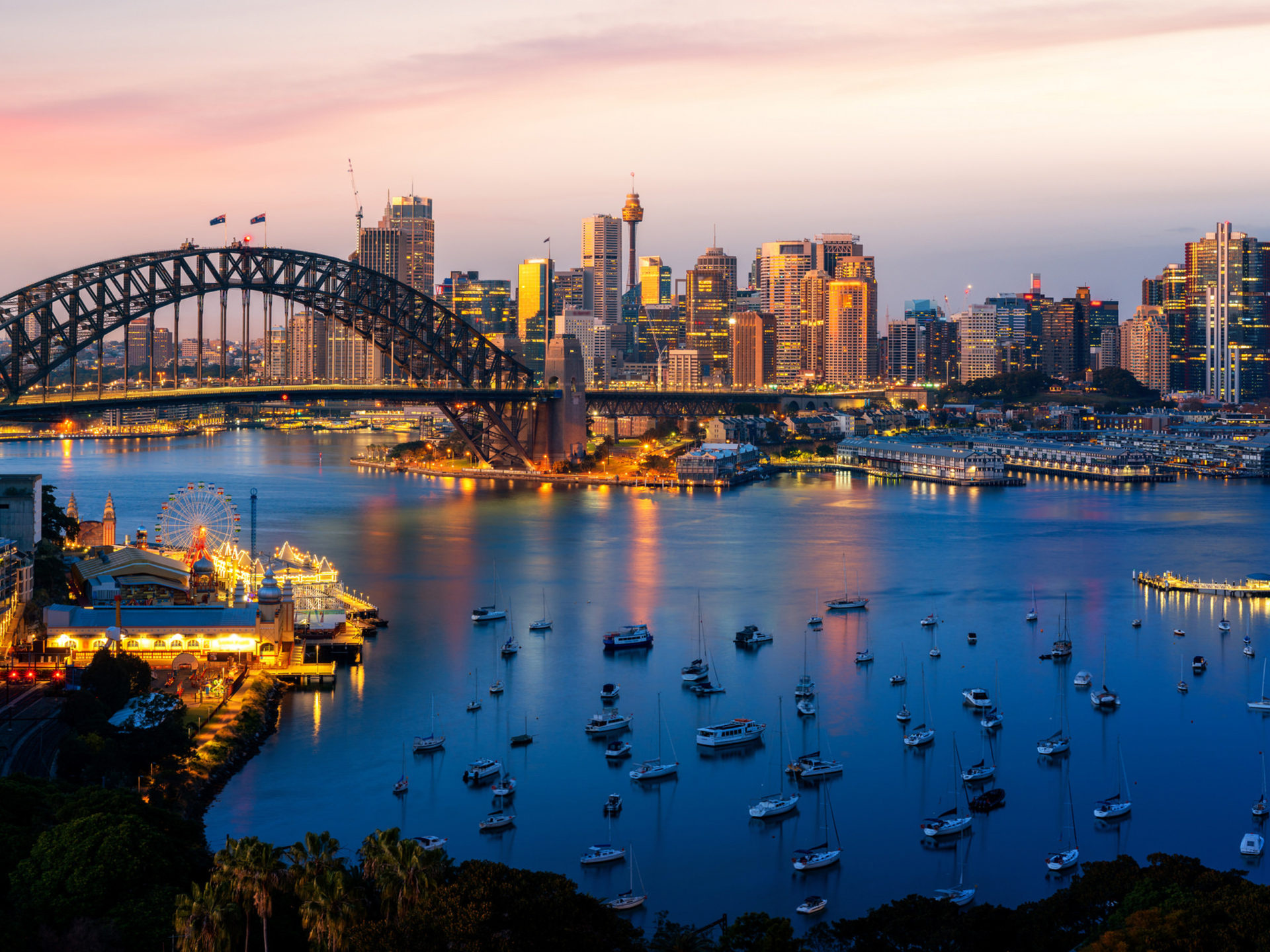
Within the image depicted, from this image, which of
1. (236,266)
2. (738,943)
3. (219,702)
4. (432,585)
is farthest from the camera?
(236,266)

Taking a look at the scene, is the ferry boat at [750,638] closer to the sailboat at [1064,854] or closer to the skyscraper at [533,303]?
the sailboat at [1064,854]

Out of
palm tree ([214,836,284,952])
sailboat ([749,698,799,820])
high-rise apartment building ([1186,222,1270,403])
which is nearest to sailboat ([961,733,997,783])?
sailboat ([749,698,799,820])

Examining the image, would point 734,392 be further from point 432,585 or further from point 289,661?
point 289,661

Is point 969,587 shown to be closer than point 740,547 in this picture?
Yes

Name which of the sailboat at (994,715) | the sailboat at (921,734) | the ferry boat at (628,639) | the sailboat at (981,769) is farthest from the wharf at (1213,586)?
the sailboat at (981,769)

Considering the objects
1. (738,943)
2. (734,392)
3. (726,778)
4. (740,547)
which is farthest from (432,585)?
(734,392)

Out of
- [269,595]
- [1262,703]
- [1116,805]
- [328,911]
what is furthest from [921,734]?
[328,911]
